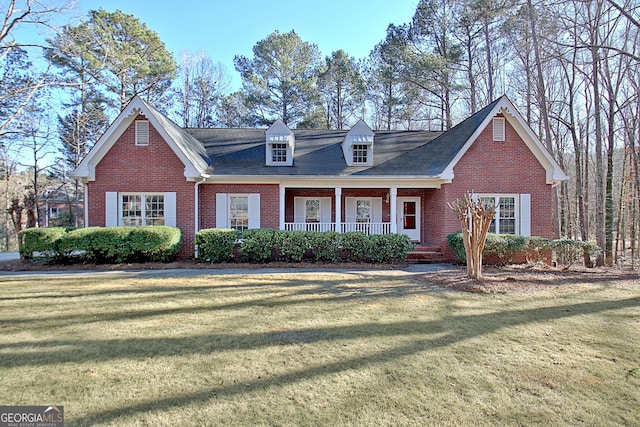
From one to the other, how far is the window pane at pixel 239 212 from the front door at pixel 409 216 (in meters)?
6.95

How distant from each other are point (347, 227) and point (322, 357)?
974cm

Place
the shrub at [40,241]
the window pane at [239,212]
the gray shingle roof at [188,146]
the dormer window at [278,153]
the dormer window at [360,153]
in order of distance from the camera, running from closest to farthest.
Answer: the shrub at [40,241] < the gray shingle roof at [188,146] < the window pane at [239,212] < the dormer window at [278,153] < the dormer window at [360,153]

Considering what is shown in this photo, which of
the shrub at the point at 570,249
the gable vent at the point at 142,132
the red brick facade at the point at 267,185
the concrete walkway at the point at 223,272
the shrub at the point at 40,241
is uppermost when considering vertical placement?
the gable vent at the point at 142,132

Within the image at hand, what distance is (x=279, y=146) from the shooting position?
14.2 metres

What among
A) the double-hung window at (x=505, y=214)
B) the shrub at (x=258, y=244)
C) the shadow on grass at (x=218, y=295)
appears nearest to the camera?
the shadow on grass at (x=218, y=295)

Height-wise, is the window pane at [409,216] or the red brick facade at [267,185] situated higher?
the red brick facade at [267,185]

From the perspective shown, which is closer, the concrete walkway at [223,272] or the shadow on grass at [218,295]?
the shadow on grass at [218,295]

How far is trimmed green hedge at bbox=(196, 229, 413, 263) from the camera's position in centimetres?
1109

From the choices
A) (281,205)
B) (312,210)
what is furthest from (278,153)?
(312,210)

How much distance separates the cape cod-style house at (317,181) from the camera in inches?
473

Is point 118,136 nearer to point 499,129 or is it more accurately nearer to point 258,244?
point 258,244

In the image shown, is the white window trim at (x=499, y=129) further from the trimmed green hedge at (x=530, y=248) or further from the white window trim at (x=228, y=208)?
the white window trim at (x=228, y=208)

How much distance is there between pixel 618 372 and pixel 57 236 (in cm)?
1414

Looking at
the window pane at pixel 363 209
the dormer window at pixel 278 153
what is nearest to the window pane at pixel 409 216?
the window pane at pixel 363 209
